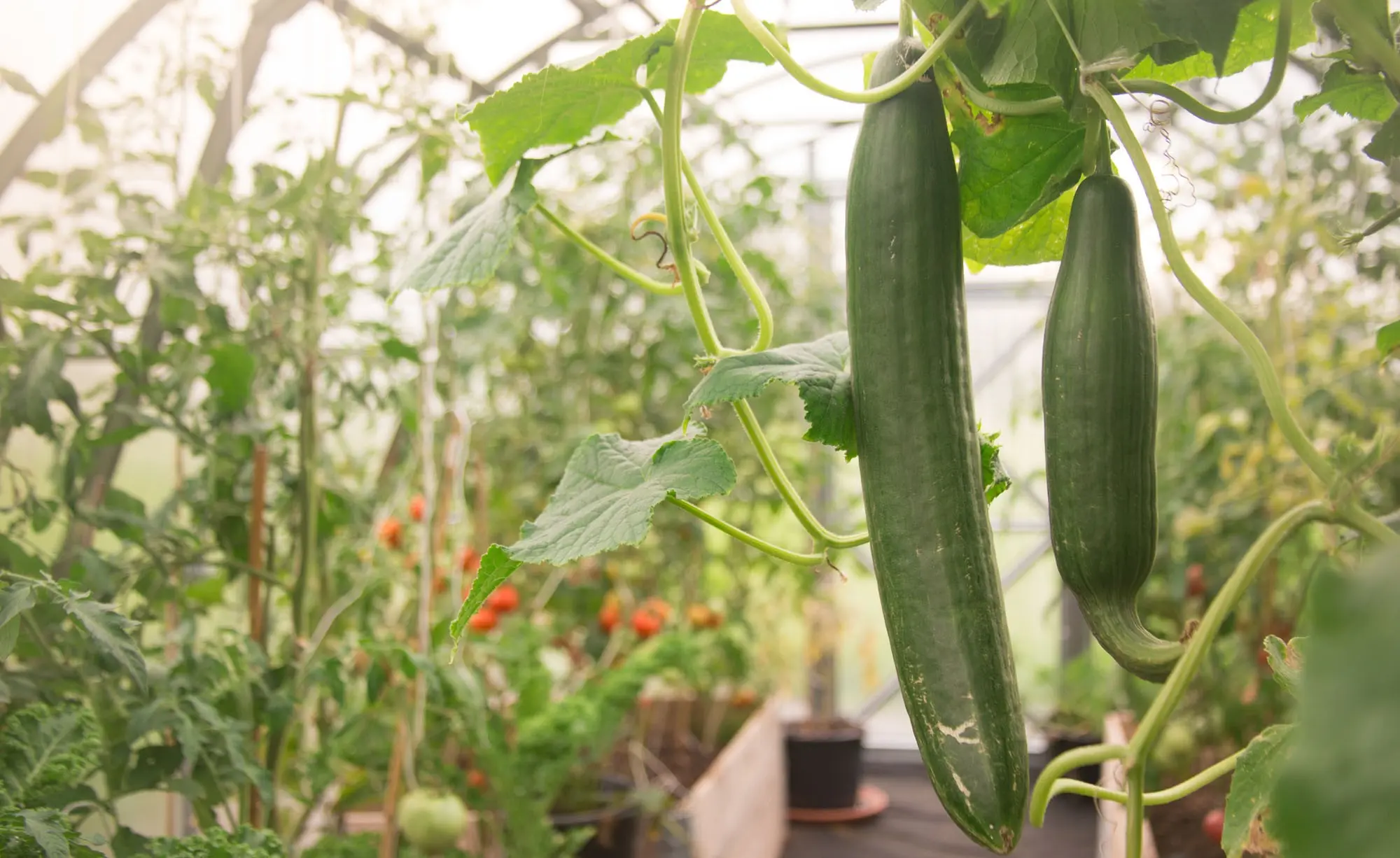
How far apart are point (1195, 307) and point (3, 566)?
2.90 m

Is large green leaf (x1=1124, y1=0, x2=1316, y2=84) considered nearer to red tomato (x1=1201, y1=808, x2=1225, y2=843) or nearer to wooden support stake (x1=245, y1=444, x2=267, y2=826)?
wooden support stake (x1=245, y1=444, x2=267, y2=826)

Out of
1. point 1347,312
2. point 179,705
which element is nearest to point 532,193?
point 179,705

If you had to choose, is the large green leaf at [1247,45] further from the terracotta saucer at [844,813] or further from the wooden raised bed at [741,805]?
the terracotta saucer at [844,813]

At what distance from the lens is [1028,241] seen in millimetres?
638

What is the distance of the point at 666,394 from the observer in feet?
7.74

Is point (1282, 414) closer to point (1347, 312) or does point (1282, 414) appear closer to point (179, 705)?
point (179, 705)

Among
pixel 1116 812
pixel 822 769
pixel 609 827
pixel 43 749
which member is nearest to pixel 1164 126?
pixel 43 749

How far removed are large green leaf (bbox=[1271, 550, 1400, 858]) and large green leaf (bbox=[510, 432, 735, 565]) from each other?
0.29 metres

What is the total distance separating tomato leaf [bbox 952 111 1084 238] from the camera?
528mm

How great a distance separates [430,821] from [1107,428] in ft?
3.54

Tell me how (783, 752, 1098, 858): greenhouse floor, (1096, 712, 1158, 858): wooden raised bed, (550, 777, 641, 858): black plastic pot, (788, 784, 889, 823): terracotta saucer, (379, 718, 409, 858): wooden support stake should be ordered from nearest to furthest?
(1096, 712, 1158, 858): wooden raised bed < (379, 718, 409, 858): wooden support stake < (550, 777, 641, 858): black plastic pot < (783, 752, 1098, 858): greenhouse floor < (788, 784, 889, 823): terracotta saucer

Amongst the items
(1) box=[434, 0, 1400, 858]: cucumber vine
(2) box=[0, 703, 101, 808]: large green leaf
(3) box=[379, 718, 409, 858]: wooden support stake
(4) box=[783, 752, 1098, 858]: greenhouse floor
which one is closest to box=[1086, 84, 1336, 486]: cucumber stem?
(1) box=[434, 0, 1400, 858]: cucumber vine

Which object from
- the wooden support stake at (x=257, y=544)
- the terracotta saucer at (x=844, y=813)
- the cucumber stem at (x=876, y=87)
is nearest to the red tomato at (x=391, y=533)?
the wooden support stake at (x=257, y=544)

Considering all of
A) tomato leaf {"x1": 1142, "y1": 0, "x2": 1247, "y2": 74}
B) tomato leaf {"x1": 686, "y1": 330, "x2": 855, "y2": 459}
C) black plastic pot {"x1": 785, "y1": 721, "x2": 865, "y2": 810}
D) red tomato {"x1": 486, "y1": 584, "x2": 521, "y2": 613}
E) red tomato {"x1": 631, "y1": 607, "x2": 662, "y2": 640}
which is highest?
tomato leaf {"x1": 1142, "y1": 0, "x2": 1247, "y2": 74}
